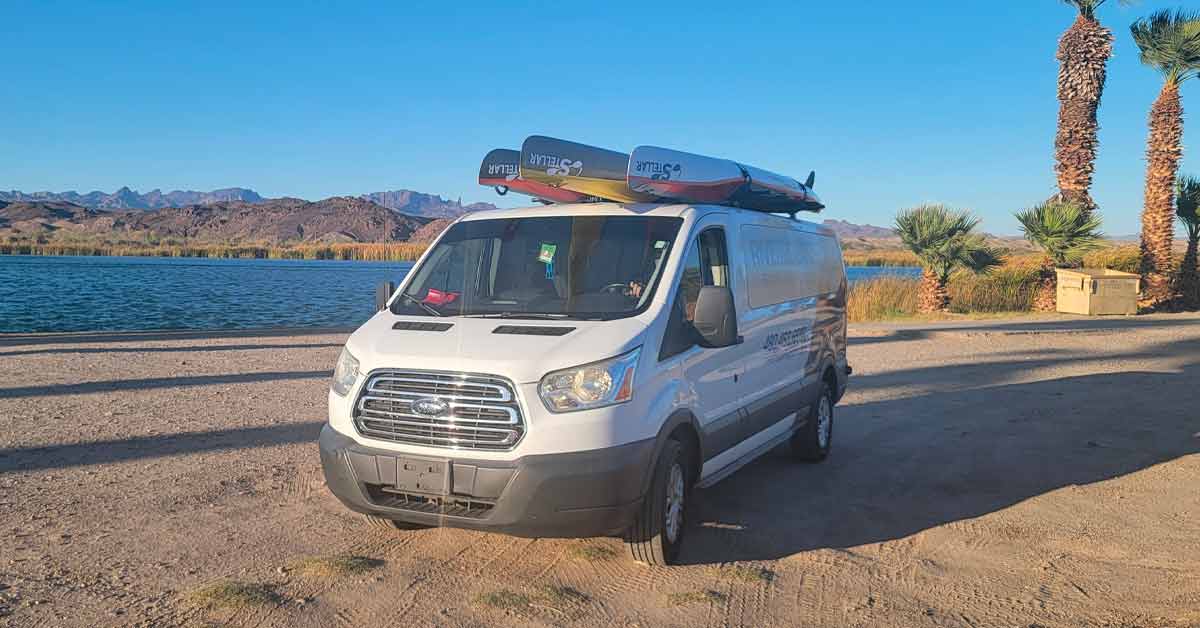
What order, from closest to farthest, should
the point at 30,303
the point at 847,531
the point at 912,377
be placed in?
the point at 847,531 < the point at 912,377 < the point at 30,303

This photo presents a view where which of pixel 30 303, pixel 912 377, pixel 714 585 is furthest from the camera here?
pixel 30 303

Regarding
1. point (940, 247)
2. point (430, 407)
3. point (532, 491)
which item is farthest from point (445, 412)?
point (940, 247)

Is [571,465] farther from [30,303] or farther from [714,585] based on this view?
[30,303]

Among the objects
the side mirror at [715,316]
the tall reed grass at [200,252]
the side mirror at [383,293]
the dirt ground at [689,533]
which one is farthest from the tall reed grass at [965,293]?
the tall reed grass at [200,252]

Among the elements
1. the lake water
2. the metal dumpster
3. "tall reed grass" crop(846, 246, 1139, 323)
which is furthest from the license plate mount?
the metal dumpster

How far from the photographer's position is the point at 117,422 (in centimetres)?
928

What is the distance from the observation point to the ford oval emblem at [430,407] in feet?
16.4

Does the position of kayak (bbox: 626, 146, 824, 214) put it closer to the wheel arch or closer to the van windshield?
the van windshield

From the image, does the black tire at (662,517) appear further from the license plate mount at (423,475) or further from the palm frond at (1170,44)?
the palm frond at (1170,44)

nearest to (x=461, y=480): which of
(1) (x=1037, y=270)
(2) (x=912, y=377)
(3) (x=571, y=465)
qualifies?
(3) (x=571, y=465)

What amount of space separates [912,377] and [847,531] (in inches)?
324

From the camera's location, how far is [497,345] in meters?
5.09

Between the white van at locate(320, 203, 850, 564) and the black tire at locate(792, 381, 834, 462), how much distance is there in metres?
1.17

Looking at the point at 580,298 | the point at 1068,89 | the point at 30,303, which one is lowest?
the point at 30,303
